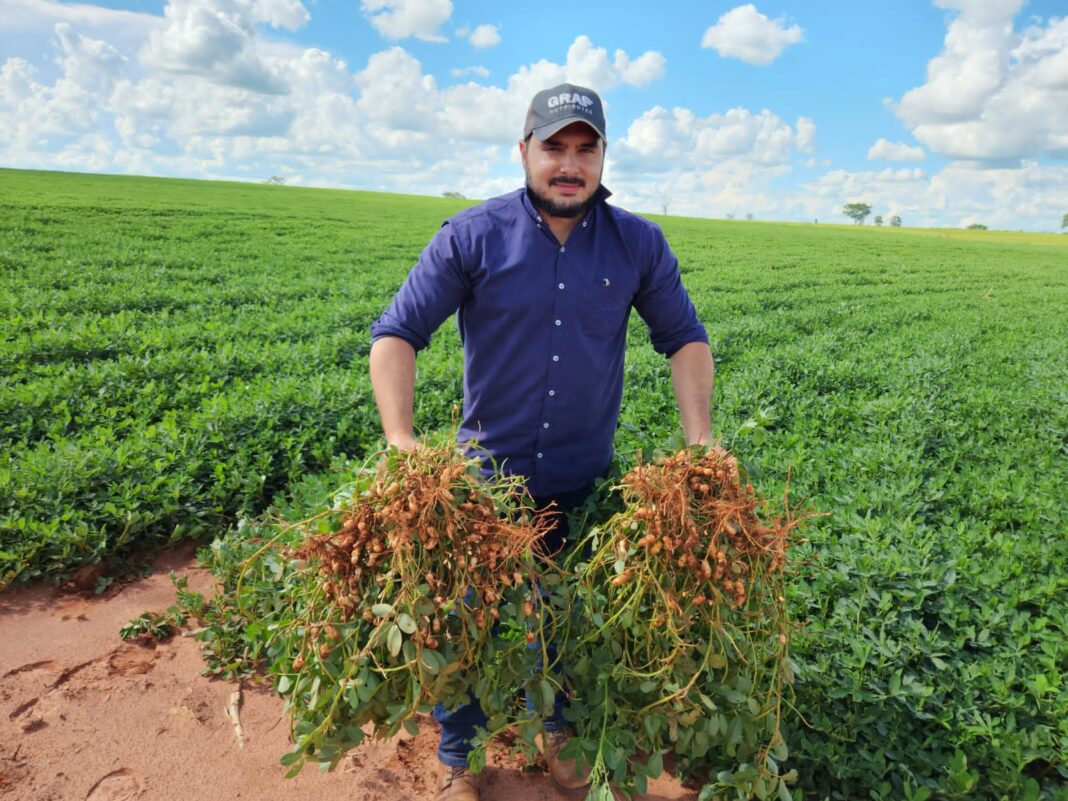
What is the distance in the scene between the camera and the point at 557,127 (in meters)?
2.44

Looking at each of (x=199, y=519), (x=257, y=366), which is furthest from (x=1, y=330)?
(x=199, y=519)

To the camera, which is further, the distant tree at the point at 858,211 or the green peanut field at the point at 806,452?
the distant tree at the point at 858,211

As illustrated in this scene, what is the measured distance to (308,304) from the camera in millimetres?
11750

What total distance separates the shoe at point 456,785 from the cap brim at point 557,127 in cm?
244

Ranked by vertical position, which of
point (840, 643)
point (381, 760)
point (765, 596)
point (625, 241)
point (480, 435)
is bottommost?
point (381, 760)

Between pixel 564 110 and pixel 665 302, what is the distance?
33.4 inches

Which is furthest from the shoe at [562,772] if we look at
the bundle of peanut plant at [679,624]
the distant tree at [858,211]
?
the distant tree at [858,211]

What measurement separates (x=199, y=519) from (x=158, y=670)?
4.37 feet

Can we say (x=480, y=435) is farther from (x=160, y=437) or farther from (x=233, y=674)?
(x=160, y=437)

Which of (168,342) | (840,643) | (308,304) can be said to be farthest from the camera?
(308,304)

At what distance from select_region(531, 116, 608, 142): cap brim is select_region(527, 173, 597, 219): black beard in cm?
16

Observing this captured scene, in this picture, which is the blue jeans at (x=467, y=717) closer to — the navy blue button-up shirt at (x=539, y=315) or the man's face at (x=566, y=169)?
the navy blue button-up shirt at (x=539, y=315)

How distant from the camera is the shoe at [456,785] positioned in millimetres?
2662

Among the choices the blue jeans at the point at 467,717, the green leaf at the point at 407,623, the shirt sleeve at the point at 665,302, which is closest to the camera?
the green leaf at the point at 407,623
